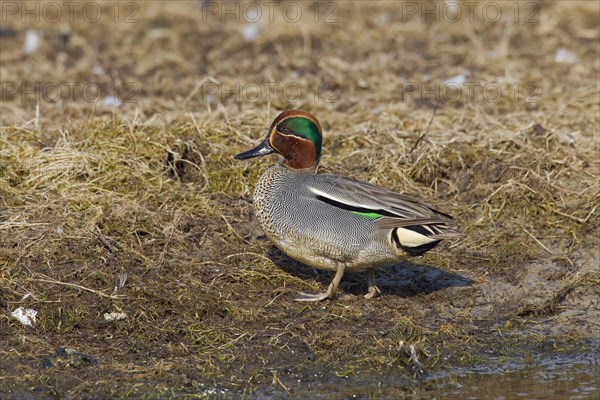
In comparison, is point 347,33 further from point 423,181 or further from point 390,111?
point 423,181

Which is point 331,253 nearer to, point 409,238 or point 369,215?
point 369,215

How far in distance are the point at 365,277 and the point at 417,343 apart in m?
0.91

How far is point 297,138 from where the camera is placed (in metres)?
5.62

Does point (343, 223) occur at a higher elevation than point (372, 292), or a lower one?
higher

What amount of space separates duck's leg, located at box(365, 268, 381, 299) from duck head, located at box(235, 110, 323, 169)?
681 mm

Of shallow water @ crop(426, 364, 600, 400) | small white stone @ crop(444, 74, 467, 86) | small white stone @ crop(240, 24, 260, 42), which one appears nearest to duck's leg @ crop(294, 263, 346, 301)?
shallow water @ crop(426, 364, 600, 400)

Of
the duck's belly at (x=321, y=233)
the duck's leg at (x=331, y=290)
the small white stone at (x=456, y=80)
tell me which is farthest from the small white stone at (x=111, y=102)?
the duck's leg at (x=331, y=290)

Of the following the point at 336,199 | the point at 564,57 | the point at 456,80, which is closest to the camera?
the point at 336,199

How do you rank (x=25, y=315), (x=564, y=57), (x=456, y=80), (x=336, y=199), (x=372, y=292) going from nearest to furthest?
(x=25, y=315) → (x=336, y=199) → (x=372, y=292) → (x=456, y=80) → (x=564, y=57)

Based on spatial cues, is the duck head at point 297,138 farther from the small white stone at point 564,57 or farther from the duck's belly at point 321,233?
the small white stone at point 564,57

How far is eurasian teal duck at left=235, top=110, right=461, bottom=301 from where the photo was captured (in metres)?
5.23

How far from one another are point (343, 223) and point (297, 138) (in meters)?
0.62

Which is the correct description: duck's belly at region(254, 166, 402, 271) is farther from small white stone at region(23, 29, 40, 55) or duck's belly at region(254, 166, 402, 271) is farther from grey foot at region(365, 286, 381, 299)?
small white stone at region(23, 29, 40, 55)

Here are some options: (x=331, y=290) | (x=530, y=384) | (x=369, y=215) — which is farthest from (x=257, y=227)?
(x=530, y=384)
